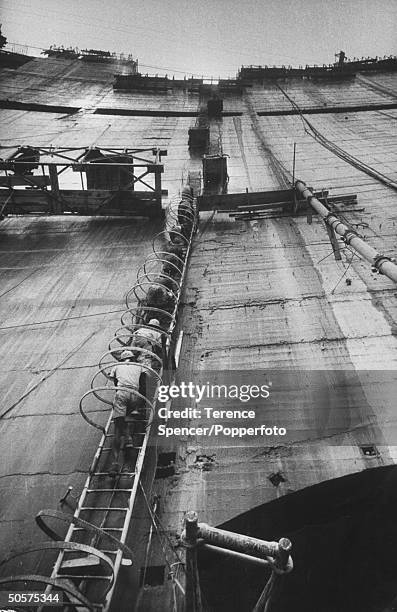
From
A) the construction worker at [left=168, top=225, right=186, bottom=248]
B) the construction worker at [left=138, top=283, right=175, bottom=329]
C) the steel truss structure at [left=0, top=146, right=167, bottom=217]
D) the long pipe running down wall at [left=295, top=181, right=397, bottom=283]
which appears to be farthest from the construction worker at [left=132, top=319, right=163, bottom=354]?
the steel truss structure at [left=0, top=146, right=167, bottom=217]

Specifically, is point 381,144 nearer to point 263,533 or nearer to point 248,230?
point 248,230

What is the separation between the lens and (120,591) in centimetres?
731

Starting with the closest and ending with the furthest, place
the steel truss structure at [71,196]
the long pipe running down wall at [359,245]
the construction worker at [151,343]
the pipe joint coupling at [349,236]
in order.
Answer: the construction worker at [151,343], the long pipe running down wall at [359,245], the pipe joint coupling at [349,236], the steel truss structure at [71,196]

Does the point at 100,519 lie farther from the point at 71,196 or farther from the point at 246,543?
the point at 71,196

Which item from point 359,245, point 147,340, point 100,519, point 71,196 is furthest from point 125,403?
point 71,196

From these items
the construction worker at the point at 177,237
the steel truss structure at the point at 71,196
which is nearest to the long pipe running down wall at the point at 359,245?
the construction worker at the point at 177,237

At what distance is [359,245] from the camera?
1302cm

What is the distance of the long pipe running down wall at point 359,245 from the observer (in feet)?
36.9

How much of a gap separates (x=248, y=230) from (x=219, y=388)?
421 inches

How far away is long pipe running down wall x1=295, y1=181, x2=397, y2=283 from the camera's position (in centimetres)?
1125

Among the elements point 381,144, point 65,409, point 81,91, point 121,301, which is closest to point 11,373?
point 65,409

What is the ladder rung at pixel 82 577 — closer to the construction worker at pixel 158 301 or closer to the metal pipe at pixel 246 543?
the metal pipe at pixel 246 543

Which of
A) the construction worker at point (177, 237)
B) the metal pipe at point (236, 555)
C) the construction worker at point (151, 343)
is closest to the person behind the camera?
the metal pipe at point (236, 555)

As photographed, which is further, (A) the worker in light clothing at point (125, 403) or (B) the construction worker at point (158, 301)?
(B) the construction worker at point (158, 301)
